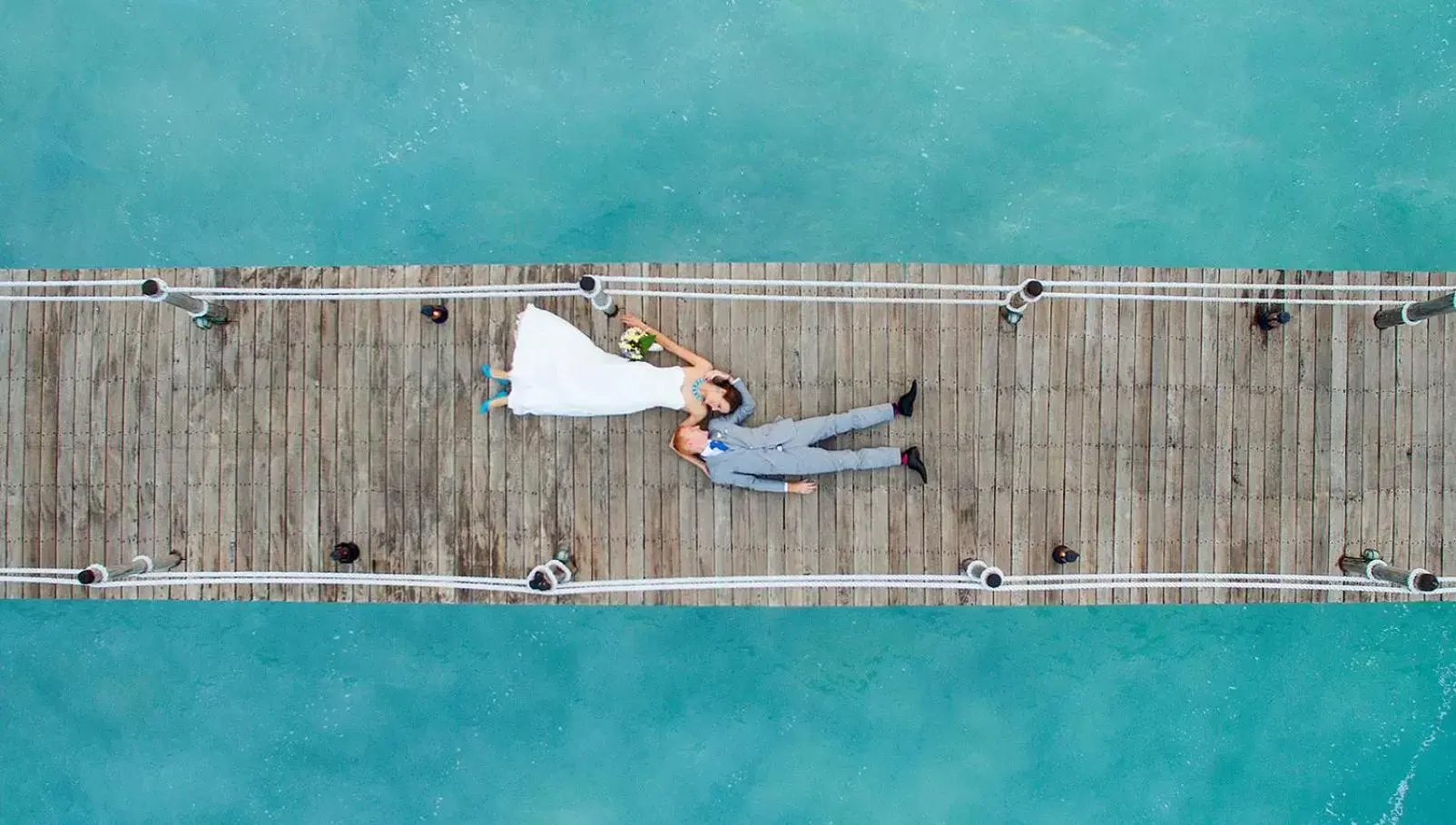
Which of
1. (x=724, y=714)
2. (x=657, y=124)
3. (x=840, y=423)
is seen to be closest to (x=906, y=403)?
(x=840, y=423)

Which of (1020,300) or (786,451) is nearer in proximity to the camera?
(786,451)

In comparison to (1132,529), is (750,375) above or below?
above

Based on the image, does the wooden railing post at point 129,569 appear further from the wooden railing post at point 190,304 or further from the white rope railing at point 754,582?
the wooden railing post at point 190,304

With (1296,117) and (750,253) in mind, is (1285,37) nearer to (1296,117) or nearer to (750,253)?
(1296,117)

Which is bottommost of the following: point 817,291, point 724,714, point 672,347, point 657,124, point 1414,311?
point 724,714

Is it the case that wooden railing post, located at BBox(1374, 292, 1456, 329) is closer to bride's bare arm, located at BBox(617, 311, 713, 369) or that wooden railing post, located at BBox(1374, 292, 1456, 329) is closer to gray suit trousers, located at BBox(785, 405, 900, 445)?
gray suit trousers, located at BBox(785, 405, 900, 445)

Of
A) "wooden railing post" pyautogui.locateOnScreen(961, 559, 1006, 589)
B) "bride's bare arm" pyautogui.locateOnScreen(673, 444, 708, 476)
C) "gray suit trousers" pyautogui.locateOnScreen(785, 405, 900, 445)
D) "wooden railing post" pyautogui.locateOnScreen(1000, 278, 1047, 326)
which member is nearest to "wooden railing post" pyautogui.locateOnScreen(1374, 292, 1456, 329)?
"wooden railing post" pyautogui.locateOnScreen(1000, 278, 1047, 326)

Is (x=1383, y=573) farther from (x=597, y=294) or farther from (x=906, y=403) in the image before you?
(x=597, y=294)

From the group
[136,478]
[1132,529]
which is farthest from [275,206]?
[1132,529]
